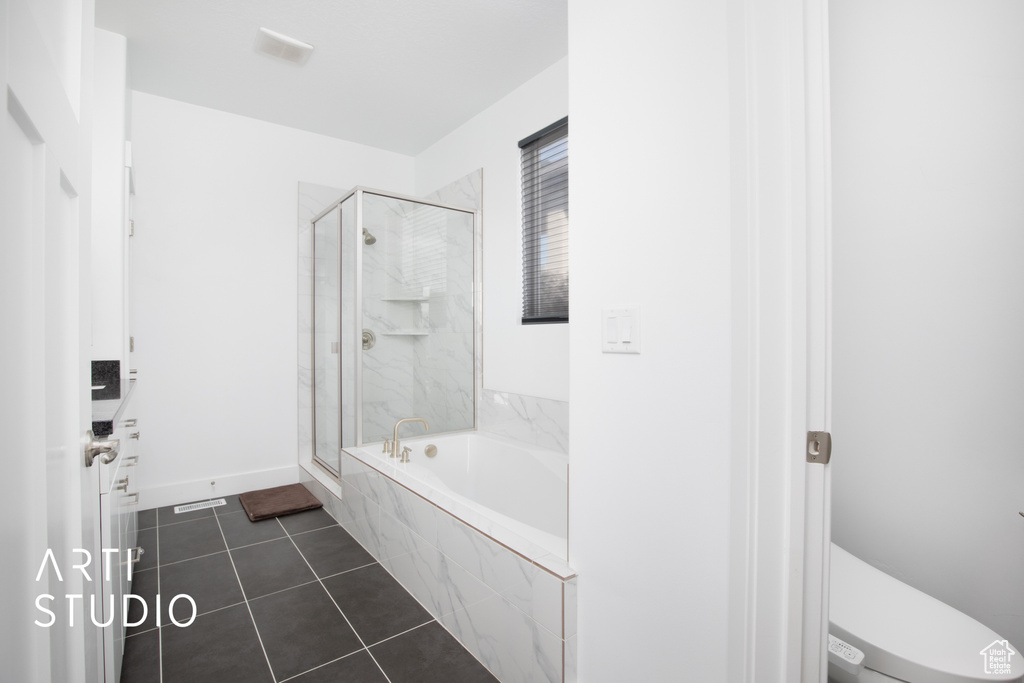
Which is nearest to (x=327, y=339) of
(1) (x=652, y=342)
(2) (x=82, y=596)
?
(2) (x=82, y=596)

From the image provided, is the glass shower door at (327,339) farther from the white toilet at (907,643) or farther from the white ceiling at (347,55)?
the white toilet at (907,643)

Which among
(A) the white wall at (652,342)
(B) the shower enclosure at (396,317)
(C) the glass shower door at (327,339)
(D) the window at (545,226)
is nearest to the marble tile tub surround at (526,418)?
(B) the shower enclosure at (396,317)

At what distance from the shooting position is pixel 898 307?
4.96 ft

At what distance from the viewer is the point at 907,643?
1.11 metres

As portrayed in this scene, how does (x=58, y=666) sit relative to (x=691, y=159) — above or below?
below

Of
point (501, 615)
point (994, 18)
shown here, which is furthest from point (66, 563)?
point (994, 18)

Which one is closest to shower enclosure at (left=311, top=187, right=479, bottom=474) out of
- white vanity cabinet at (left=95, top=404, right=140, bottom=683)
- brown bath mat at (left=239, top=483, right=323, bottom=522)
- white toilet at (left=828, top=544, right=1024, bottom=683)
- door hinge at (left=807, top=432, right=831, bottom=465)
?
brown bath mat at (left=239, top=483, right=323, bottom=522)

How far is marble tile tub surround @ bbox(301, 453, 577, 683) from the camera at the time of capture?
1344 millimetres

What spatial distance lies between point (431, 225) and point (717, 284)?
2301mm

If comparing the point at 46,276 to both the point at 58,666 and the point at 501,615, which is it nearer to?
the point at 58,666

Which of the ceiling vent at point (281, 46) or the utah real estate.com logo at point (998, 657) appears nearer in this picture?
the utah real estate.com logo at point (998, 657)

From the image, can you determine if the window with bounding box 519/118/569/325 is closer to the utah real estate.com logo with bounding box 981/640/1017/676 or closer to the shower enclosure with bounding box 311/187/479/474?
the shower enclosure with bounding box 311/187/479/474

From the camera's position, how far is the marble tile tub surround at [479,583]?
1.34m

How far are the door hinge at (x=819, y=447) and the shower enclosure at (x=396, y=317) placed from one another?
2.28 meters
